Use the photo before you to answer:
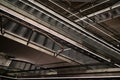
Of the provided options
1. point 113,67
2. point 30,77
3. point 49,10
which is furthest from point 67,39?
point 30,77

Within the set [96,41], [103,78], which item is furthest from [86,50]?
[103,78]

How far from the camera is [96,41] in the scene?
1.45 m

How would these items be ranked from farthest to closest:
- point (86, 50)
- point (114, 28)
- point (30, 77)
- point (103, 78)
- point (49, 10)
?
point (30, 77), point (114, 28), point (103, 78), point (86, 50), point (49, 10)

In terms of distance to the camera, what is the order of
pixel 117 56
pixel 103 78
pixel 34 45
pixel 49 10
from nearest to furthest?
pixel 49 10 < pixel 117 56 < pixel 34 45 < pixel 103 78

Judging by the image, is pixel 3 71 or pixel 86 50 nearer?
pixel 86 50

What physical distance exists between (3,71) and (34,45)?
9.66ft

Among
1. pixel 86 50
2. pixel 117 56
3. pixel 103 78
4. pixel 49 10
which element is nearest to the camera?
pixel 49 10

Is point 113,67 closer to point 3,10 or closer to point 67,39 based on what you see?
point 67,39

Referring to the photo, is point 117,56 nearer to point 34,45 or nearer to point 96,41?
point 96,41

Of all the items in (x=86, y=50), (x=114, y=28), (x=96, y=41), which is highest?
(x=114, y=28)

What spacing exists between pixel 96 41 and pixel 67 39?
390 millimetres

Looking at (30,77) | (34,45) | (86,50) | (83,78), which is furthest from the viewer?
(30,77)

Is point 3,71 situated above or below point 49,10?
below

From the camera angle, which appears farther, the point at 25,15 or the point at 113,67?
the point at 113,67
